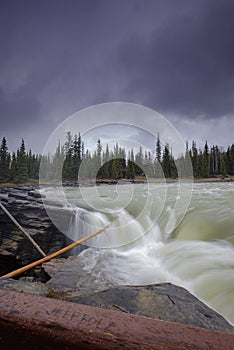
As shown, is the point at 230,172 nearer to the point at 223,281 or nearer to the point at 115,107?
the point at 115,107

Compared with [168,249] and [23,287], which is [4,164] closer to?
[168,249]

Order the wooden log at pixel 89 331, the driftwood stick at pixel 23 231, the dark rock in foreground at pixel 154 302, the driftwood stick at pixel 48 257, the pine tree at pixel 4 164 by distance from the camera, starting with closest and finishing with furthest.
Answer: the wooden log at pixel 89 331 → the dark rock in foreground at pixel 154 302 → the driftwood stick at pixel 48 257 → the driftwood stick at pixel 23 231 → the pine tree at pixel 4 164

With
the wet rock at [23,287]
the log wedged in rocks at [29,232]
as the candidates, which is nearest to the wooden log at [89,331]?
the wet rock at [23,287]

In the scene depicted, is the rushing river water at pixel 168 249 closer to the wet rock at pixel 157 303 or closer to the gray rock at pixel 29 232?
the gray rock at pixel 29 232

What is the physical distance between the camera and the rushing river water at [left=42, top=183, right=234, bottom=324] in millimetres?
3627

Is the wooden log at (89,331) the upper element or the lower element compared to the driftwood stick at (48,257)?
upper

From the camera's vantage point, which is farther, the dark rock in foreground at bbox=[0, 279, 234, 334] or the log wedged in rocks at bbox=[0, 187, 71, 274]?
the log wedged in rocks at bbox=[0, 187, 71, 274]

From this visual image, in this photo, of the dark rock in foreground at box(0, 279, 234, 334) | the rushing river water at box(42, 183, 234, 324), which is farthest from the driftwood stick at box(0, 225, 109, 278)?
the dark rock in foreground at box(0, 279, 234, 334)

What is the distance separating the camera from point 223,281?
11.3ft

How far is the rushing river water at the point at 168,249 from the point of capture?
3627 mm

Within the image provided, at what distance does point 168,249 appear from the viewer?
557 centimetres

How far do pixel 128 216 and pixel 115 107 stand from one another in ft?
15.7

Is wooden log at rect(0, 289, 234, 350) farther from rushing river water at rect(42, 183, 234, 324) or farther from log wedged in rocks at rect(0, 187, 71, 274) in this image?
log wedged in rocks at rect(0, 187, 71, 274)

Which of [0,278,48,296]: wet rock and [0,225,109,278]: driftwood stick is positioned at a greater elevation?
[0,278,48,296]: wet rock
